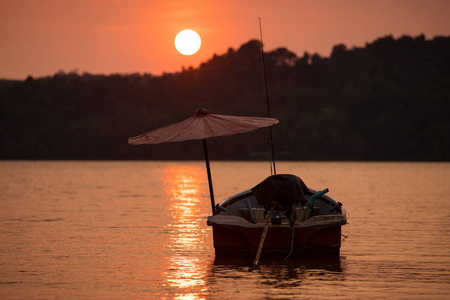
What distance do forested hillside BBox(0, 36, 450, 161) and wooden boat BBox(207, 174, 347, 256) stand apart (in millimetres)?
121647

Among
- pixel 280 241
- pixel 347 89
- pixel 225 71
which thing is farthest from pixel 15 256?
pixel 225 71

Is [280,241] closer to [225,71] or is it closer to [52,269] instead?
[52,269]

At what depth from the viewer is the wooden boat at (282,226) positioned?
17609 millimetres

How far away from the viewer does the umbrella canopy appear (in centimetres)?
1783

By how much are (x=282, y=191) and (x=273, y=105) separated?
465ft

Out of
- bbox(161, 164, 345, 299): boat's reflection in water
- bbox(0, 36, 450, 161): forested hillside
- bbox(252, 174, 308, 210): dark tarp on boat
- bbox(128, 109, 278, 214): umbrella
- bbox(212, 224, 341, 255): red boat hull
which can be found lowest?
bbox(161, 164, 345, 299): boat's reflection in water

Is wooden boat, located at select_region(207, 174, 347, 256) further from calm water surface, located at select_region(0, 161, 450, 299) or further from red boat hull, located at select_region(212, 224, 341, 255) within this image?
calm water surface, located at select_region(0, 161, 450, 299)

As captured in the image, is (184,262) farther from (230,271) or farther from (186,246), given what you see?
(186,246)

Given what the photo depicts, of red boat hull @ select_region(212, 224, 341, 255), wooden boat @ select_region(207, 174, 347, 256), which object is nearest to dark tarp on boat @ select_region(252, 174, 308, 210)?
wooden boat @ select_region(207, 174, 347, 256)

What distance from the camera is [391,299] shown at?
14102mm

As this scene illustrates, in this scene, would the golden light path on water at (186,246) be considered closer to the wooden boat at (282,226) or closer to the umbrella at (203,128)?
the wooden boat at (282,226)

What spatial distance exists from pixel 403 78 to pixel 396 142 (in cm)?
2139

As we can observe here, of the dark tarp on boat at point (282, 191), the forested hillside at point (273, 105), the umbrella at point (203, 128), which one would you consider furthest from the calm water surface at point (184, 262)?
the forested hillside at point (273, 105)

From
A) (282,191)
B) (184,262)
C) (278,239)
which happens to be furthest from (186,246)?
(282,191)
